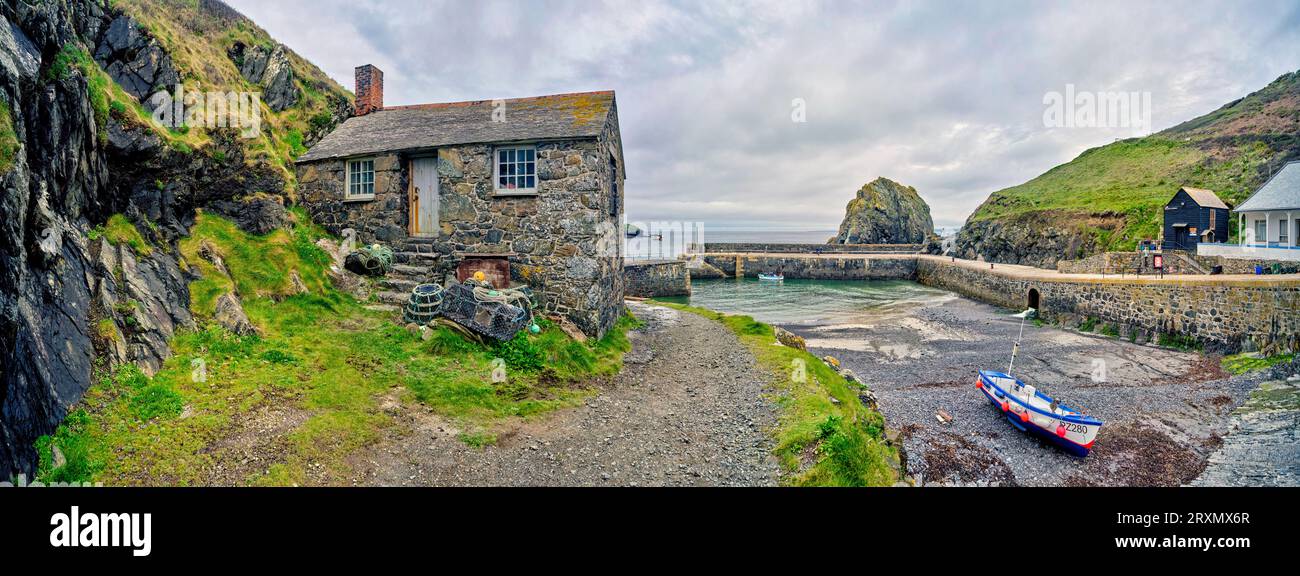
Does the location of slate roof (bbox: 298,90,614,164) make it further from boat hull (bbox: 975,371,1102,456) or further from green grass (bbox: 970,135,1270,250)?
green grass (bbox: 970,135,1270,250)

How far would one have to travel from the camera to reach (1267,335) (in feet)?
69.6

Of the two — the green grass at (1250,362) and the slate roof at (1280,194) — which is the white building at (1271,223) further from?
the green grass at (1250,362)

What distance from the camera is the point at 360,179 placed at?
57.3ft

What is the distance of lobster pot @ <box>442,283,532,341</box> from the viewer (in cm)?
1254

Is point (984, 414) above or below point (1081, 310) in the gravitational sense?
below

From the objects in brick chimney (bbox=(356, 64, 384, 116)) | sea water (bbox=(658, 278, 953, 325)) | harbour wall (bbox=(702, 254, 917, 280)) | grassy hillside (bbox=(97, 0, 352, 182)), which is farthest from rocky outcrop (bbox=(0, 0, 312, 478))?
harbour wall (bbox=(702, 254, 917, 280))

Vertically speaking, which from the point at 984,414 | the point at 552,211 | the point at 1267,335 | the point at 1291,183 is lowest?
the point at 984,414

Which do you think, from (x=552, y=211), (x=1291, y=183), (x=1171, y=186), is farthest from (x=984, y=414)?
(x=1171, y=186)

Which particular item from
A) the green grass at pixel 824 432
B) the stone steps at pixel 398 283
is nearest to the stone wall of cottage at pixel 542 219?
the stone steps at pixel 398 283

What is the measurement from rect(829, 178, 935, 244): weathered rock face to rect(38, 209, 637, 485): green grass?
3095 inches

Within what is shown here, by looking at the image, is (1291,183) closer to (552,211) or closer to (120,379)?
(552,211)

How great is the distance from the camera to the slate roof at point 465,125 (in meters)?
15.4

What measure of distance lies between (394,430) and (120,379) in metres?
3.65

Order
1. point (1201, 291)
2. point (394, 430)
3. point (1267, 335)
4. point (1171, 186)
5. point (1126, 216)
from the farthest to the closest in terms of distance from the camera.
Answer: point (1171, 186) → point (1126, 216) → point (1201, 291) → point (1267, 335) → point (394, 430)
